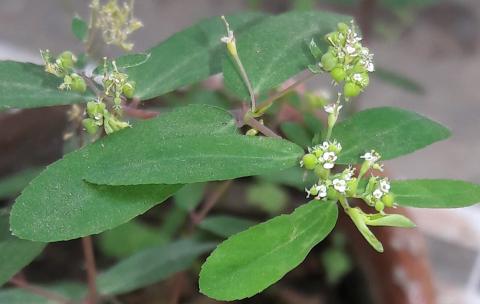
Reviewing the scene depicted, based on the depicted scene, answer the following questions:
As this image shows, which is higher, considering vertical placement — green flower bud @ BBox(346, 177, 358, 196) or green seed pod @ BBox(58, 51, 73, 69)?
green seed pod @ BBox(58, 51, 73, 69)

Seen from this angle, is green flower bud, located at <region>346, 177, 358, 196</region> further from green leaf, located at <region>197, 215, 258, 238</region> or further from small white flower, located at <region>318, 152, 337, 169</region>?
green leaf, located at <region>197, 215, 258, 238</region>

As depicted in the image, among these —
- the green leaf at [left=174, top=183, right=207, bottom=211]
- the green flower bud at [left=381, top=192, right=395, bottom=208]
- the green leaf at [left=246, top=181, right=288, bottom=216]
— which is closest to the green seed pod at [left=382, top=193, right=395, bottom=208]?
the green flower bud at [left=381, top=192, right=395, bottom=208]

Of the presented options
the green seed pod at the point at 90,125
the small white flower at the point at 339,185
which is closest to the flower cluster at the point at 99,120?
the green seed pod at the point at 90,125

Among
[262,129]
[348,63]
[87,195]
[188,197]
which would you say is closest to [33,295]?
[188,197]

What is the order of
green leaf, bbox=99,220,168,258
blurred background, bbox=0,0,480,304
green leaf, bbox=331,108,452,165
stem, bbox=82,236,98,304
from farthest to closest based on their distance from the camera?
blurred background, bbox=0,0,480,304 → green leaf, bbox=99,220,168,258 → stem, bbox=82,236,98,304 → green leaf, bbox=331,108,452,165

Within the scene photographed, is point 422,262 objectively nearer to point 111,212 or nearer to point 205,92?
point 205,92

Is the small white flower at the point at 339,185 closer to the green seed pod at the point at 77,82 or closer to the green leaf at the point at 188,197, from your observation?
the green seed pod at the point at 77,82
